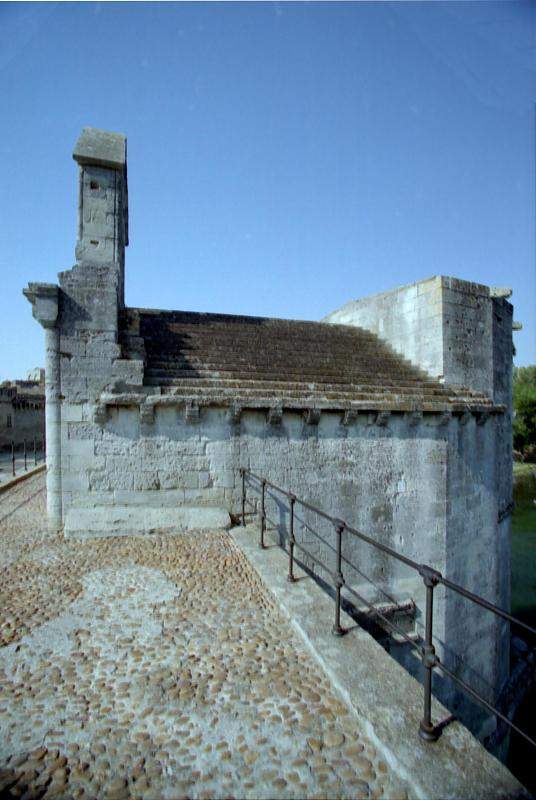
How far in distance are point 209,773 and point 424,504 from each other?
6.70 m

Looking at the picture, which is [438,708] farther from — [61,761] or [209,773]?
[61,761]

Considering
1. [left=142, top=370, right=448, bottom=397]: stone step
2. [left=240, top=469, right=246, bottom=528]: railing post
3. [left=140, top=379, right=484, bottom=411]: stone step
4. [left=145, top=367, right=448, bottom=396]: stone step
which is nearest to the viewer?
[left=240, top=469, right=246, bottom=528]: railing post

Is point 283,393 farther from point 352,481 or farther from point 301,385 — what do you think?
point 352,481

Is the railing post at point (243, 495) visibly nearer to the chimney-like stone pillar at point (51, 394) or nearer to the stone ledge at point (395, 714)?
the stone ledge at point (395, 714)

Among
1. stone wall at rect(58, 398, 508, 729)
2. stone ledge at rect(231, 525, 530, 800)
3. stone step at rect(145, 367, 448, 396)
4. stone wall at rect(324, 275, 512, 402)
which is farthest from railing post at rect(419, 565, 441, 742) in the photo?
stone wall at rect(324, 275, 512, 402)

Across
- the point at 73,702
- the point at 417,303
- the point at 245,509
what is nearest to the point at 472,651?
the point at 245,509

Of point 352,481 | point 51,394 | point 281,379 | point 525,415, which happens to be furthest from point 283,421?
point 525,415

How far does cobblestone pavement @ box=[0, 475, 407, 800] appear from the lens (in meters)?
2.03

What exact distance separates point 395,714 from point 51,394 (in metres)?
5.85

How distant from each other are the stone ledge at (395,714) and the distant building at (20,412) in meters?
18.8

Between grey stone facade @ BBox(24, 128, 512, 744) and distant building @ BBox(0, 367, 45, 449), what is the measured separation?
46.0 feet

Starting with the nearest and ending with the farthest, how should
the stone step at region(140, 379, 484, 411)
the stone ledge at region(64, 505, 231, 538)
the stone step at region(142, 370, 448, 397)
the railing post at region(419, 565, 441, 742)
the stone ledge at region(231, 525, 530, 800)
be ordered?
1. the stone ledge at region(231, 525, 530, 800)
2. the railing post at region(419, 565, 441, 742)
3. the stone ledge at region(64, 505, 231, 538)
4. the stone step at region(140, 379, 484, 411)
5. the stone step at region(142, 370, 448, 397)

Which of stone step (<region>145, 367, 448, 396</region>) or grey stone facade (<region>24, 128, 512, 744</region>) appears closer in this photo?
grey stone facade (<region>24, 128, 512, 744</region>)

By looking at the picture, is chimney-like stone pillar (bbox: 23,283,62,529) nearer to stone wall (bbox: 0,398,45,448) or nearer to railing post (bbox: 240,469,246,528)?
railing post (bbox: 240,469,246,528)
